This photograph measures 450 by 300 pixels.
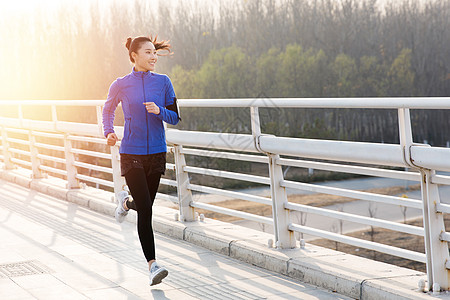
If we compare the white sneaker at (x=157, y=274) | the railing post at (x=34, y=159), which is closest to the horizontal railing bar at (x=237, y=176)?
A: the white sneaker at (x=157, y=274)

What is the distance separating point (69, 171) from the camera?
10023mm

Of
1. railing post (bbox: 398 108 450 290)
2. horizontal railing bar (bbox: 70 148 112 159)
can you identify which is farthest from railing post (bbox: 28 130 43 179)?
railing post (bbox: 398 108 450 290)

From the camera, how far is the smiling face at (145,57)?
5.16 metres

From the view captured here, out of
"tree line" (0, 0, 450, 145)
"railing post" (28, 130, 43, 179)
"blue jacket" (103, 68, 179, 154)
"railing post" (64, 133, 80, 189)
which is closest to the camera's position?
"blue jacket" (103, 68, 179, 154)

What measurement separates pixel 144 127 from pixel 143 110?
0.41 feet

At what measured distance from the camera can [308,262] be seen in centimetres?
521

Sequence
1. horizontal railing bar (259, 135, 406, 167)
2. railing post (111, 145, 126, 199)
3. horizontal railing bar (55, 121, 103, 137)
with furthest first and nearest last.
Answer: horizontal railing bar (55, 121, 103, 137) → railing post (111, 145, 126, 199) → horizontal railing bar (259, 135, 406, 167)

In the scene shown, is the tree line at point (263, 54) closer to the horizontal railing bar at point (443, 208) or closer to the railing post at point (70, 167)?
the railing post at point (70, 167)

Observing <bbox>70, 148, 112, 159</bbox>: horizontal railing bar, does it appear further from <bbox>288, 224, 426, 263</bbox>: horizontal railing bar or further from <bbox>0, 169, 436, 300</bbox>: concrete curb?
<bbox>288, 224, 426, 263</bbox>: horizontal railing bar

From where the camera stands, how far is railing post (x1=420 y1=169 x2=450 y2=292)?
4.23 metres

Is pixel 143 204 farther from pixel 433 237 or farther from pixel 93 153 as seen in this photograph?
pixel 93 153

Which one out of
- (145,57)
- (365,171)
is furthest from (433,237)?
(145,57)

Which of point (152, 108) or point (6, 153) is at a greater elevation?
point (152, 108)

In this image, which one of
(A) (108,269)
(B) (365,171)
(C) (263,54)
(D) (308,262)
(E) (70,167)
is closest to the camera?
(B) (365,171)
